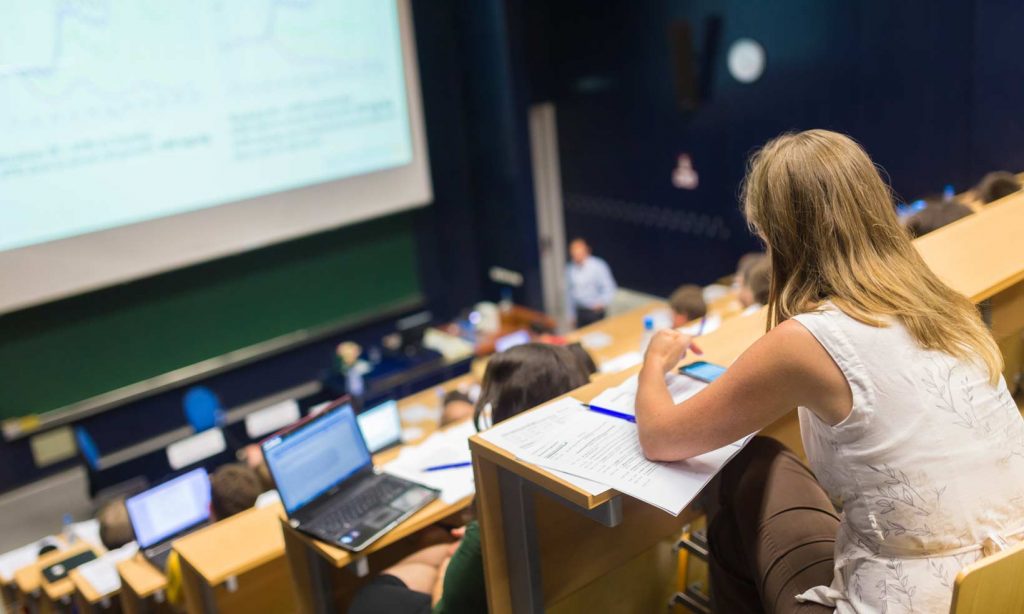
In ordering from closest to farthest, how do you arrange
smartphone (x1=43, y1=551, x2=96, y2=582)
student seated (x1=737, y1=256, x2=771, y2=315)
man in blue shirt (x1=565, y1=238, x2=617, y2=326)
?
1. student seated (x1=737, y1=256, x2=771, y2=315)
2. smartphone (x1=43, y1=551, x2=96, y2=582)
3. man in blue shirt (x1=565, y1=238, x2=617, y2=326)

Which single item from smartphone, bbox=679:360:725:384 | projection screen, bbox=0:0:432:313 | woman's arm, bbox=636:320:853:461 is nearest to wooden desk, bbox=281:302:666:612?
smartphone, bbox=679:360:725:384

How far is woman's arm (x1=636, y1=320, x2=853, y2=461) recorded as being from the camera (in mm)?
1427

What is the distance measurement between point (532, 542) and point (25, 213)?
4.48m

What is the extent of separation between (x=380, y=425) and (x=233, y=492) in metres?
1.20

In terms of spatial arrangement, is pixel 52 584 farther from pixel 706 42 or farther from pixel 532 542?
pixel 706 42

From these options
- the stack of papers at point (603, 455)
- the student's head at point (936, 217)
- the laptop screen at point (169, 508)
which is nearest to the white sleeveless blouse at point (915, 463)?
the stack of papers at point (603, 455)

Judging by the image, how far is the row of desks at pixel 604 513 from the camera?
5.49 ft

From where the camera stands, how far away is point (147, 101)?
5387 mm

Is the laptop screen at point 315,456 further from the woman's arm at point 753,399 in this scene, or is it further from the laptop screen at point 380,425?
the laptop screen at point 380,425

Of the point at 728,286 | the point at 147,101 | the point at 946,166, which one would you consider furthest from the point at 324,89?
the point at 946,166

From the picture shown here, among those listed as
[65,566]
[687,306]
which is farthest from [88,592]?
[687,306]

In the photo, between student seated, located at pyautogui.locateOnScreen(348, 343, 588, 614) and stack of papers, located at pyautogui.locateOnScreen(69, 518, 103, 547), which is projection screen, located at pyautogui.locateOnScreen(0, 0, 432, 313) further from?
student seated, located at pyautogui.locateOnScreen(348, 343, 588, 614)

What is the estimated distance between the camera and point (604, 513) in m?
1.48

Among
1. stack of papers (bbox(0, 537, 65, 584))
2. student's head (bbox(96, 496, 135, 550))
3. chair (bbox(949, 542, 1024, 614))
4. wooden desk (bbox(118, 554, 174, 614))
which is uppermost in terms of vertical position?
chair (bbox(949, 542, 1024, 614))
